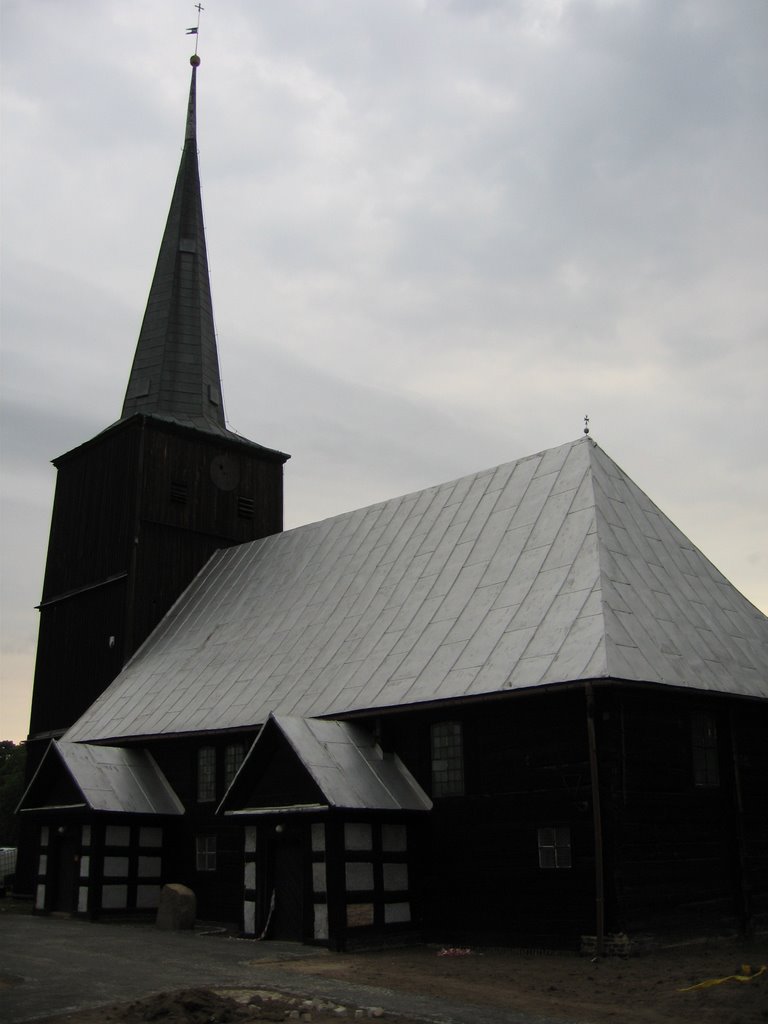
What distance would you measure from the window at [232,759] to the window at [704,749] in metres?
9.54

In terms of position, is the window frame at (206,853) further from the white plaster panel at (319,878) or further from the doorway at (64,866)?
the white plaster panel at (319,878)

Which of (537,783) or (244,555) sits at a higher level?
(244,555)

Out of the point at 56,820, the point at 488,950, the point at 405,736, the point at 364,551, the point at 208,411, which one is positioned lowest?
the point at 488,950

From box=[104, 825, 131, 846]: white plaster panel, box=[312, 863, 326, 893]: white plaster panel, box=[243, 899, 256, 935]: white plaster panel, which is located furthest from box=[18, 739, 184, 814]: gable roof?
box=[312, 863, 326, 893]: white plaster panel

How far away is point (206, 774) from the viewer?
78.3 feet

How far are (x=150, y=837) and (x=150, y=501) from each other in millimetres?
10543

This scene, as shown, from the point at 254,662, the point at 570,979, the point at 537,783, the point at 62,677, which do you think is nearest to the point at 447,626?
the point at 537,783

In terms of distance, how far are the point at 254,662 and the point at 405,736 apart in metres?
5.65

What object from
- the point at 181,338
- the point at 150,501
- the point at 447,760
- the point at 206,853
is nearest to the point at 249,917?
the point at 206,853

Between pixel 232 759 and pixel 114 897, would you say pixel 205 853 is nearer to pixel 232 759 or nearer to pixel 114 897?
pixel 114 897

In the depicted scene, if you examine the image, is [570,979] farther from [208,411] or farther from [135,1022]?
[208,411]

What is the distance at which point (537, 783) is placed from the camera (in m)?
17.7

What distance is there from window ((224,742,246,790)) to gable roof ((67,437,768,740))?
0.70 meters

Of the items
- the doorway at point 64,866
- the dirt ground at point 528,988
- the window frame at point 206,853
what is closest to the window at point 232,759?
the window frame at point 206,853
